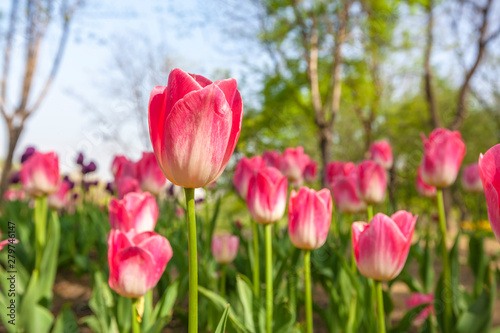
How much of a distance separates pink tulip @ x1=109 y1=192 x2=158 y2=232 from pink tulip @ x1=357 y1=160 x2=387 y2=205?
0.91m

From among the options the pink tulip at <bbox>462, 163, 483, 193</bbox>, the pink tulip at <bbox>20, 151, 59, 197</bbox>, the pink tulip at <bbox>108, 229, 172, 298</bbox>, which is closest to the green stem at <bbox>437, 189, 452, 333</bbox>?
the pink tulip at <bbox>108, 229, 172, 298</bbox>

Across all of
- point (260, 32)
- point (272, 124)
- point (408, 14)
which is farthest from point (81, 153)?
point (408, 14)

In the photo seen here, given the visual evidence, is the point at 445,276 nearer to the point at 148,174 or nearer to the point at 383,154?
the point at 383,154

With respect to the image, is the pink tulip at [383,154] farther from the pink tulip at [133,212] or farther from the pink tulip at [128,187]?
the pink tulip at [133,212]

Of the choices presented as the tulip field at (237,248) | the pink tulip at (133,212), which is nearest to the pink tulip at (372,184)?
the tulip field at (237,248)

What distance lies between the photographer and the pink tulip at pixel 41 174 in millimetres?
1860

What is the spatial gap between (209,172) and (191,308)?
219 mm

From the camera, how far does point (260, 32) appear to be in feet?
33.7

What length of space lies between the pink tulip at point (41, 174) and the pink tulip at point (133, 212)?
836 millimetres

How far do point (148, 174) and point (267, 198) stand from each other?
2.59ft

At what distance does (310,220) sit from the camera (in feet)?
3.81

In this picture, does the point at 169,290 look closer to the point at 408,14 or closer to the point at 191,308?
the point at 191,308

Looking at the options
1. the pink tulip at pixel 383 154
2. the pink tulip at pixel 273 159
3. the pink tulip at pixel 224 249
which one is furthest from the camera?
the pink tulip at pixel 383 154

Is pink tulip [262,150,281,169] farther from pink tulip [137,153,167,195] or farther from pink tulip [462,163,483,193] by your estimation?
pink tulip [462,163,483,193]
